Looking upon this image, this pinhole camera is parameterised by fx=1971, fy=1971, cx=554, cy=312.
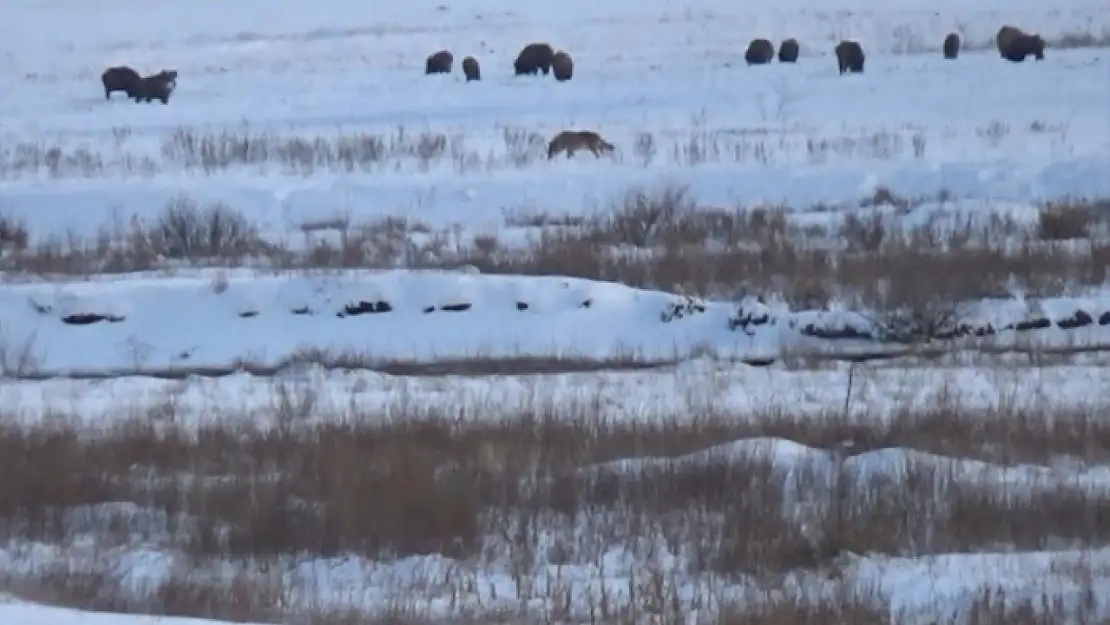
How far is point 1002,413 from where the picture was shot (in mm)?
9055

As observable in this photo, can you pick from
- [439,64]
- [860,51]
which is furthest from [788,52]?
[439,64]

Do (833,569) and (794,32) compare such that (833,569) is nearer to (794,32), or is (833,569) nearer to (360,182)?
(360,182)

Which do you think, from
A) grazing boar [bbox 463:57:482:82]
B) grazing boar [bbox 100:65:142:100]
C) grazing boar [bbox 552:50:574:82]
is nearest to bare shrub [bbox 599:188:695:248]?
grazing boar [bbox 552:50:574:82]

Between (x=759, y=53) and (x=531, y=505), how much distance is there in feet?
94.3

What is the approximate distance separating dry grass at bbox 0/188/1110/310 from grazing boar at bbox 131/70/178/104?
617 inches

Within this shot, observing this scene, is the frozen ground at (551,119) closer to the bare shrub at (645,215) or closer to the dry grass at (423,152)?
the dry grass at (423,152)

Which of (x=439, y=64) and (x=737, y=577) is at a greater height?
(x=737, y=577)

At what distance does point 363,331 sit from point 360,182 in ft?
20.9

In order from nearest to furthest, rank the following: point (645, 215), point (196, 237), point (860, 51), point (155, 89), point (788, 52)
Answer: point (196, 237)
point (645, 215)
point (155, 89)
point (860, 51)
point (788, 52)

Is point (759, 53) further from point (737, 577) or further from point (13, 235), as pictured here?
point (737, 577)

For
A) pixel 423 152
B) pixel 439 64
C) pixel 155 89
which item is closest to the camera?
pixel 423 152

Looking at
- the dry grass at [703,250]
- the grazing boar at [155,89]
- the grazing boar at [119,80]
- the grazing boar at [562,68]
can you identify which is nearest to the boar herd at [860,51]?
the grazing boar at [562,68]

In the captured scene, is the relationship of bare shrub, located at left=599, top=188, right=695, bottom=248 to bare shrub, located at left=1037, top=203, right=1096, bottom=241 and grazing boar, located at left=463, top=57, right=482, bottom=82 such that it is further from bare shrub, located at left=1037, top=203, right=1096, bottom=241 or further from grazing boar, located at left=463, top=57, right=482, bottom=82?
grazing boar, located at left=463, top=57, right=482, bottom=82

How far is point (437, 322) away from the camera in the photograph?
12.1 meters
